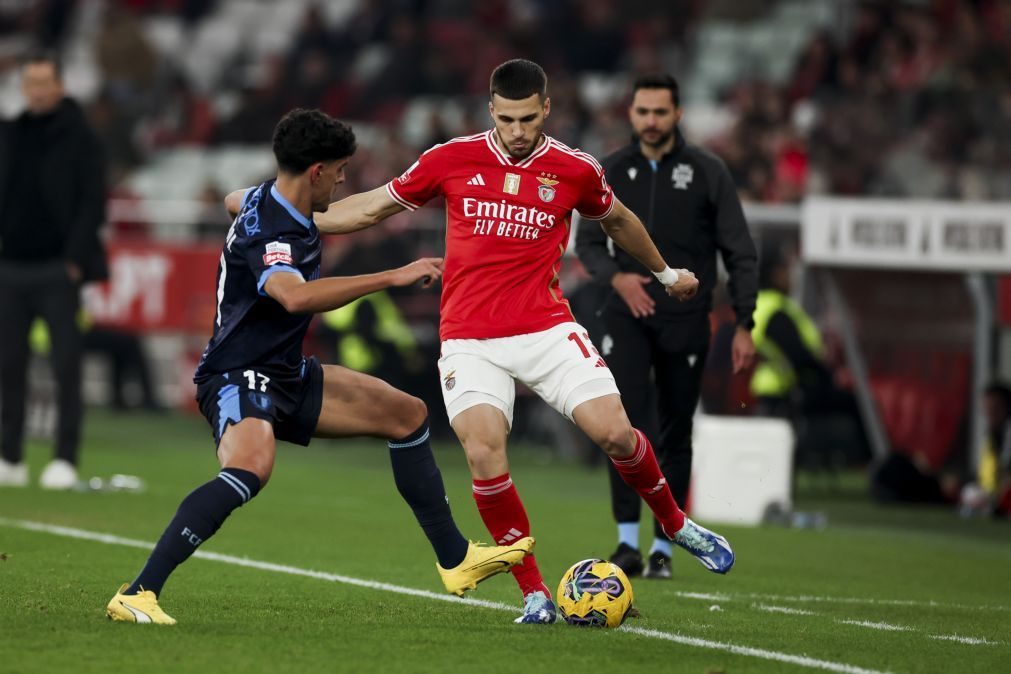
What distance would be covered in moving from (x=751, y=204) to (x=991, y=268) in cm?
321

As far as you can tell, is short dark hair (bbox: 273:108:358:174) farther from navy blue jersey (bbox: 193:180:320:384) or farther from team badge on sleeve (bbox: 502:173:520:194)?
team badge on sleeve (bbox: 502:173:520:194)

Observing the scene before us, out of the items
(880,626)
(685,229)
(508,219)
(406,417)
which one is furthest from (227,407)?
(685,229)

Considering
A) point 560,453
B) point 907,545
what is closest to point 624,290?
point 907,545

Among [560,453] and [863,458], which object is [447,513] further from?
[560,453]

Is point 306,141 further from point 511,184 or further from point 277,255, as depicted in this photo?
point 511,184

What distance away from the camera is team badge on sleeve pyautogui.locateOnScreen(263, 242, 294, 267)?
21.2 feet

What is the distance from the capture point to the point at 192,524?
635 cm

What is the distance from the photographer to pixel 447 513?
7156 millimetres

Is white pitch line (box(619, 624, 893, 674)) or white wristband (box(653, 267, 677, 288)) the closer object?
white pitch line (box(619, 624, 893, 674))

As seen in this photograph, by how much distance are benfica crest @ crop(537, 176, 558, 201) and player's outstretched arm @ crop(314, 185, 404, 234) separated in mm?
575

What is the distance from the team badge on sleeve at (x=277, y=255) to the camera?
645cm

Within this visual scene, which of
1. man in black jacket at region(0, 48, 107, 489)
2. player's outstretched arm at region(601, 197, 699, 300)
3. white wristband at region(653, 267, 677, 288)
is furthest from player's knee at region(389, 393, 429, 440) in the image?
man in black jacket at region(0, 48, 107, 489)

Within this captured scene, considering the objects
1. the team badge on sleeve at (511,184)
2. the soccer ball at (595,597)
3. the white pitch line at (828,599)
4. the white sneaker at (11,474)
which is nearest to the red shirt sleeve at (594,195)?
the team badge on sleeve at (511,184)

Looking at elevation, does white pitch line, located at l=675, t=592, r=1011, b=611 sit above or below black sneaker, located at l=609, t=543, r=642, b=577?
above
